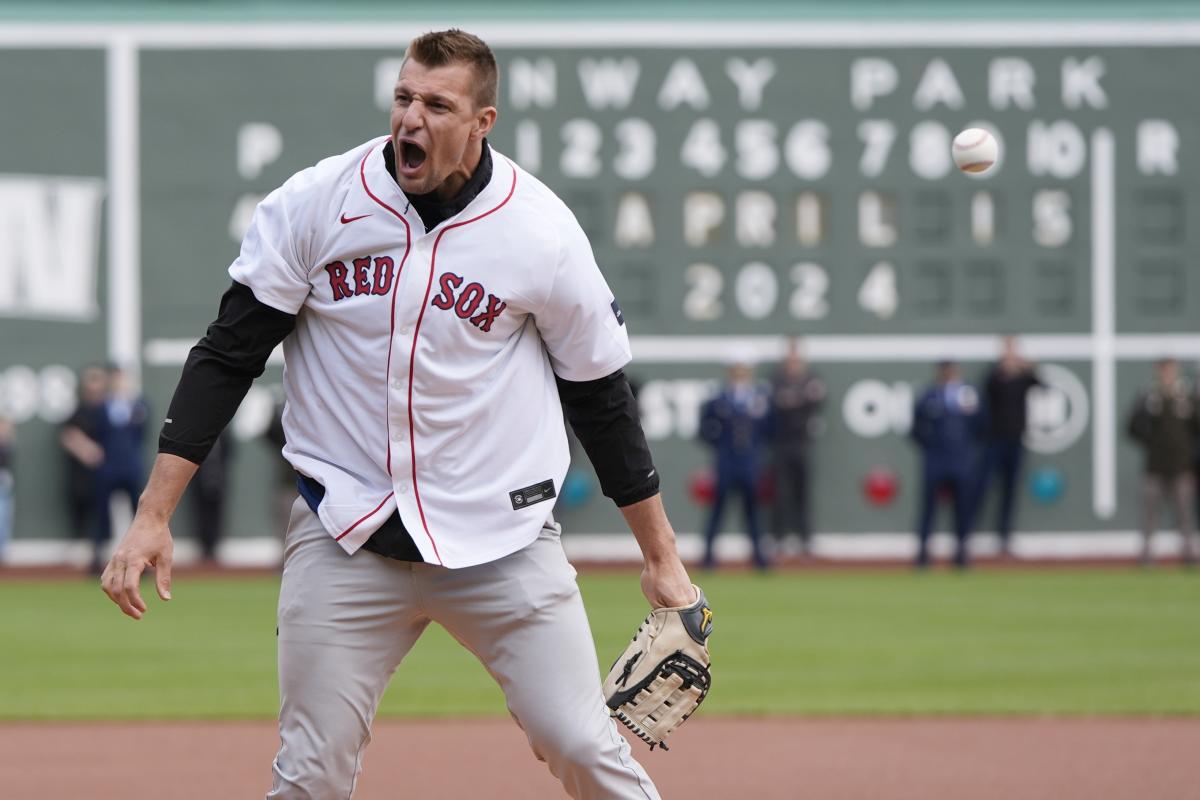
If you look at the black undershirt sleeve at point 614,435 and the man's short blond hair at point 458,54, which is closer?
the man's short blond hair at point 458,54

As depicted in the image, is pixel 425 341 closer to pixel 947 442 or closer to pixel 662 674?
pixel 662 674

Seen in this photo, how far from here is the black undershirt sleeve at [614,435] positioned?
4156 mm

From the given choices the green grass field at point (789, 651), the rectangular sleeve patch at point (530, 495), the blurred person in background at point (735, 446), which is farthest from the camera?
the blurred person in background at point (735, 446)

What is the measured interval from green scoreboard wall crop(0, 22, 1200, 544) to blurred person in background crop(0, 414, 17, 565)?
0.43ft

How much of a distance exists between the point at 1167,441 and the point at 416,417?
45.8 feet

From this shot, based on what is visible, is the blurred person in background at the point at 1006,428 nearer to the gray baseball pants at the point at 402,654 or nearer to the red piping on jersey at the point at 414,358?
the gray baseball pants at the point at 402,654

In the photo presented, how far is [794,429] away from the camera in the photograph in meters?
17.2

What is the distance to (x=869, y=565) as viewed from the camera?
17.9 meters

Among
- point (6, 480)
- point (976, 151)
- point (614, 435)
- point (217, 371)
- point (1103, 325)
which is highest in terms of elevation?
point (976, 151)

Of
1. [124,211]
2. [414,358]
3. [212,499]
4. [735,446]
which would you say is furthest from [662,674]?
[124,211]

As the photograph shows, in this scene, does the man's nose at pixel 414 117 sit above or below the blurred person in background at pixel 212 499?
above

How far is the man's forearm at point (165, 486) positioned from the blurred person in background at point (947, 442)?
13.1 m

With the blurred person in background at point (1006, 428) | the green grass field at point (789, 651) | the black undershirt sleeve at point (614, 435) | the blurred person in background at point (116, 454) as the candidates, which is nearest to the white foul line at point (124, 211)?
the blurred person in background at point (116, 454)

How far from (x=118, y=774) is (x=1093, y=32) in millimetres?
13575
